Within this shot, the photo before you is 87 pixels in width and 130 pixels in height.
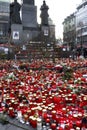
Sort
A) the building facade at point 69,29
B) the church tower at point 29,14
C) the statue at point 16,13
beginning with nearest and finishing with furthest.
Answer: the church tower at point 29,14
the statue at point 16,13
the building facade at point 69,29

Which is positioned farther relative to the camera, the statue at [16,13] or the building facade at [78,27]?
the building facade at [78,27]

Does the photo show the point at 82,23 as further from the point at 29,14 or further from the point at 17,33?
the point at 17,33

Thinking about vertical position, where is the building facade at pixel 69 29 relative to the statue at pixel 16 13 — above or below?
below

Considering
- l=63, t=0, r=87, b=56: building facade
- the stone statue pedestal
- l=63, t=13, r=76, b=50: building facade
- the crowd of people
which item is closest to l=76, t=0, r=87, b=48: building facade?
l=63, t=0, r=87, b=56: building facade

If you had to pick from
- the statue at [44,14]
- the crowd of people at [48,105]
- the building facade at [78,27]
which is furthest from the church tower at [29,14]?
the crowd of people at [48,105]

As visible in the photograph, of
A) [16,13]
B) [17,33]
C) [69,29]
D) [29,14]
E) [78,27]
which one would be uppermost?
[16,13]

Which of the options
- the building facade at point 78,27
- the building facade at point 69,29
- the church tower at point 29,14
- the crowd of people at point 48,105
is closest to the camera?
the crowd of people at point 48,105

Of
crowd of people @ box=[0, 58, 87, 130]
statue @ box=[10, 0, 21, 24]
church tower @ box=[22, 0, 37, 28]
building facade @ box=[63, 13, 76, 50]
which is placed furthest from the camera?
building facade @ box=[63, 13, 76, 50]

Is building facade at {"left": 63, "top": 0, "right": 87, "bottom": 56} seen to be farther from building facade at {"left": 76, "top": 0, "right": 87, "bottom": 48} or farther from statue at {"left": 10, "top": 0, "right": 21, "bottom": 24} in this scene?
statue at {"left": 10, "top": 0, "right": 21, "bottom": 24}

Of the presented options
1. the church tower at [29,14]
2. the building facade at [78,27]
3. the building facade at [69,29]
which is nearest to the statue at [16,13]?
the church tower at [29,14]

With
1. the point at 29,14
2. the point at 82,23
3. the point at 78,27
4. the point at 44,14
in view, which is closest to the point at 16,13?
the point at 29,14

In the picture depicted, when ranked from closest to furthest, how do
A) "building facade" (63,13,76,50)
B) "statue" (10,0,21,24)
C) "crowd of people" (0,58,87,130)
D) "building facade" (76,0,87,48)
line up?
"crowd of people" (0,58,87,130) < "statue" (10,0,21,24) < "building facade" (76,0,87,48) < "building facade" (63,13,76,50)

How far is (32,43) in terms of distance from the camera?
49.0 m

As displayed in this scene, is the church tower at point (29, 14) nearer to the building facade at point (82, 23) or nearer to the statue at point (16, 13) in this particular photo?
the statue at point (16, 13)
